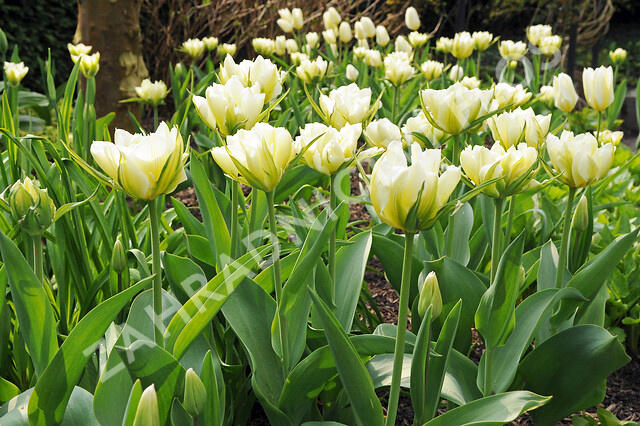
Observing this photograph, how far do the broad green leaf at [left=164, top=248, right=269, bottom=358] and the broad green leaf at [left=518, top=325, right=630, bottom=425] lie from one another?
24.1 inches

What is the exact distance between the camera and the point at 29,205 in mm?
1060

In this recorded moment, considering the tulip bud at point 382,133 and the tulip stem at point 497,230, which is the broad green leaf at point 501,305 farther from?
the tulip bud at point 382,133

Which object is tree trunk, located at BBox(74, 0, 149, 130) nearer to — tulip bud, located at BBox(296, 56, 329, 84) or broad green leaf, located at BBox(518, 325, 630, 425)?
tulip bud, located at BBox(296, 56, 329, 84)

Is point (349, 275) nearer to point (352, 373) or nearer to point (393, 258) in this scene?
point (393, 258)

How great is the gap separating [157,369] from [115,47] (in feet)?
8.75

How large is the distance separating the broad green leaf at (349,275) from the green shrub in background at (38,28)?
5.31m

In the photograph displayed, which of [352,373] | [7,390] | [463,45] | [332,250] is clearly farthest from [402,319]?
[463,45]

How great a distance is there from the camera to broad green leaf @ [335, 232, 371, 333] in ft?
4.15

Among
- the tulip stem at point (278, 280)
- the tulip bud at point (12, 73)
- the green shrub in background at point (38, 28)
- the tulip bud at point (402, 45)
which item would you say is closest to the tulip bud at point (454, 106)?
the tulip stem at point (278, 280)

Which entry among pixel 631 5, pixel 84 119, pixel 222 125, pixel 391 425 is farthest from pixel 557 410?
pixel 631 5

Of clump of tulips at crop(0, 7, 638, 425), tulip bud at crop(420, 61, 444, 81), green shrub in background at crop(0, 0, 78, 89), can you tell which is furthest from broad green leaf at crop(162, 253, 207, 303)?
green shrub in background at crop(0, 0, 78, 89)

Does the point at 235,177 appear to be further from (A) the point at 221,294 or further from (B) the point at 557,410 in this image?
(B) the point at 557,410

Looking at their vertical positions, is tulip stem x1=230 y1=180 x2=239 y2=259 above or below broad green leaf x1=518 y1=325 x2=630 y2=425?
above

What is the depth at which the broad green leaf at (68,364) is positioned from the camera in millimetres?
891
